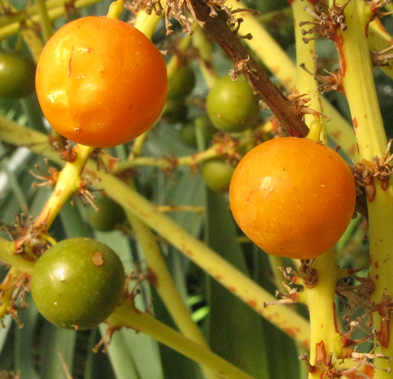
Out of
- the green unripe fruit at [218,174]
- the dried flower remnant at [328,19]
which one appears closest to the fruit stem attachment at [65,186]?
the dried flower remnant at [328,19]

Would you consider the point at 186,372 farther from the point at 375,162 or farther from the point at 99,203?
the point at 375,162

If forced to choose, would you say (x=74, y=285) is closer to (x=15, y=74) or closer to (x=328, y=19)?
(x=328, y=19)

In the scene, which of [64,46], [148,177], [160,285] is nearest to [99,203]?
[160,285]

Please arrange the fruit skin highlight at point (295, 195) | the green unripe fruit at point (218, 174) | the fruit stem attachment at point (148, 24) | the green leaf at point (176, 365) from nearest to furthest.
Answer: the fruit skin highlight at point (295, 195)
the fruit stem attachment at point (148, 24)
the green leaf at point (176, 365)
the green unripe fruit at point (218, 174)

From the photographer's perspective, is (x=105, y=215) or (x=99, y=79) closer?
(x=99, y=79)

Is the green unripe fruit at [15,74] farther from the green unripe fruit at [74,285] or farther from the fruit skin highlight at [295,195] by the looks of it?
the fruit skin highlight at [295,195]

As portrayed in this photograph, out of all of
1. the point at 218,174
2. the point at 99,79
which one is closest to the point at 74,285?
the point at 99,79

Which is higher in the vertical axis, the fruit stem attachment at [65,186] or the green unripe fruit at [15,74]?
the green unripe fruit at [15,74]
